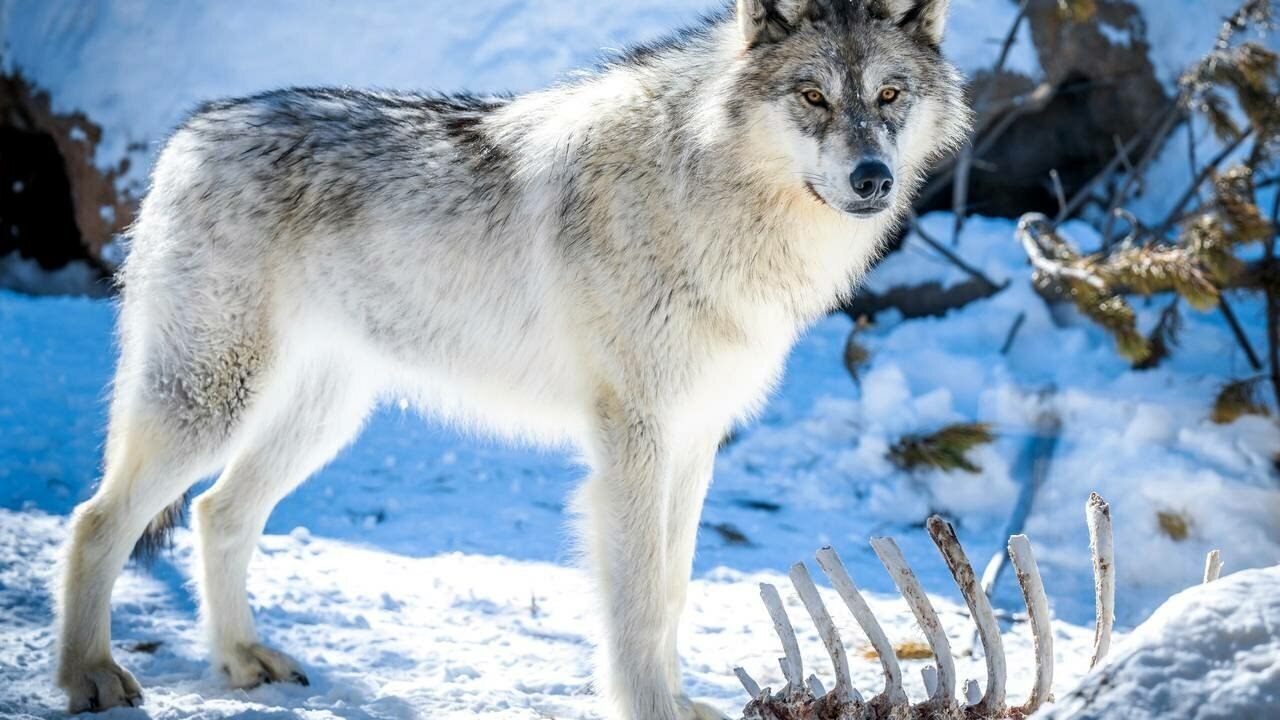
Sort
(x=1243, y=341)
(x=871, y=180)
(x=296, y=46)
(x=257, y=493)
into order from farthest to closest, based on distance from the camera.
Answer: (x=296, y=46) → (x=1243, y=341) → (x=257, y=493) → (x=871, y=180)

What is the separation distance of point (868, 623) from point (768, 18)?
5.15 ft

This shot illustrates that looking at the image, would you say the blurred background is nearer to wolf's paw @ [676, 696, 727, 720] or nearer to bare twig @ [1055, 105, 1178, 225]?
bare twig @ [1055, 105, 1178, 225]

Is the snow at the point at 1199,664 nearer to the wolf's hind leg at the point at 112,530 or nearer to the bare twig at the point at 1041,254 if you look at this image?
the wolf's hind leg at the point at 112,530

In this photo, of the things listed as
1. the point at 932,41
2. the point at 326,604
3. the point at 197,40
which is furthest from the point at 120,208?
the point at 932,41

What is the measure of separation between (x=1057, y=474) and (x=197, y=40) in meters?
5.91

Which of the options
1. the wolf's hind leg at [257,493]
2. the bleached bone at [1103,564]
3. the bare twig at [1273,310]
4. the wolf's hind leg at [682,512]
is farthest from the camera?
the bare twig at [1273,310]

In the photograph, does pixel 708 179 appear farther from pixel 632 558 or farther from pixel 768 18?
pixel 632 558

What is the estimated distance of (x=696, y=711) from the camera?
3.17 m

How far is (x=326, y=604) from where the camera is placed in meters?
4.00

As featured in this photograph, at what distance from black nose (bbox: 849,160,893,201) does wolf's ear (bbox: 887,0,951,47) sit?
55 centimetres

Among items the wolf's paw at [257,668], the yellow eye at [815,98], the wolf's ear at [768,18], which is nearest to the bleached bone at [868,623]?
Answer: the yellow eye at [815,98]

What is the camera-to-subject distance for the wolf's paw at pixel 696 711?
3143 mm

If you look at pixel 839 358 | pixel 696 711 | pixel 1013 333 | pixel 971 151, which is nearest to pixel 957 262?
pixel 1013 333

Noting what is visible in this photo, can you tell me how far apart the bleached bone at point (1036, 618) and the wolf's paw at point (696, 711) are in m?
1.01
